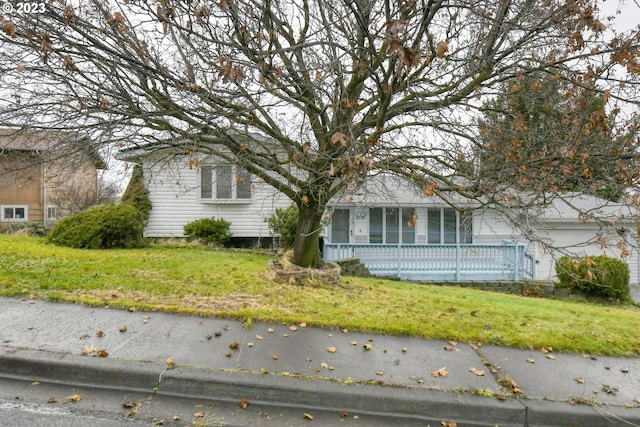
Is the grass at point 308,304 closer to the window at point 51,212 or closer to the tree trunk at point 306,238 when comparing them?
the tree trunk at point 306,238

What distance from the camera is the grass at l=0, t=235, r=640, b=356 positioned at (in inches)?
205

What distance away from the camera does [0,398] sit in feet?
11.1

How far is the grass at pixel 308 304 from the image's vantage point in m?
5.22

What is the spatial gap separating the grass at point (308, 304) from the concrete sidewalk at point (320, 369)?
266mm

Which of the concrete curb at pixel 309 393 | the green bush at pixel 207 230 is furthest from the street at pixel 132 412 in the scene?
the green bush at pixel 207 230

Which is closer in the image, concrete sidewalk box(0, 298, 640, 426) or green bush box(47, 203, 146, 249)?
concrete sidewalk box(0, 298, 640, 426)

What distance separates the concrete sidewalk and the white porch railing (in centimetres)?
904

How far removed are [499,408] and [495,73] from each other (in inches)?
200

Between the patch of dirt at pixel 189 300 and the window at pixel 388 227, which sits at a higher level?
the window at pixel 388 227

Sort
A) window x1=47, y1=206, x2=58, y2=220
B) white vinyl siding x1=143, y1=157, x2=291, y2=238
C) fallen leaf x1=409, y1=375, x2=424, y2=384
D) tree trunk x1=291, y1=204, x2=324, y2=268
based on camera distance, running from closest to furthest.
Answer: fallen leaf x1=409, y1=375, x2=424, y2=384 < tree trunk x1=291, y1=204, x2=324, y2=268 < white vinyl siding x1=143, y1=157, x2=291, y2=238 < window x1=47, y1=206, x2=58, y2=220

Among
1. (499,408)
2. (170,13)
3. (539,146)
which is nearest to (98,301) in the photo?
(170,13)

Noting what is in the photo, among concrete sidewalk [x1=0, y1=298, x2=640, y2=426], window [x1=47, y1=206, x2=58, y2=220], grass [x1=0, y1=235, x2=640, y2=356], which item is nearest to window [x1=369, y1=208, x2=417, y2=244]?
grass [x1=0, y1=235, x2=640, y2=356]

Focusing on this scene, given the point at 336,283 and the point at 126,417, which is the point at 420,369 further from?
the point at 336,283

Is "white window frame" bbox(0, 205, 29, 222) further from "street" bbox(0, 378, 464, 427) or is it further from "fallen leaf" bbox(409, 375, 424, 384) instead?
"fallen leaf" bbox(409, 375, 424, 384)
